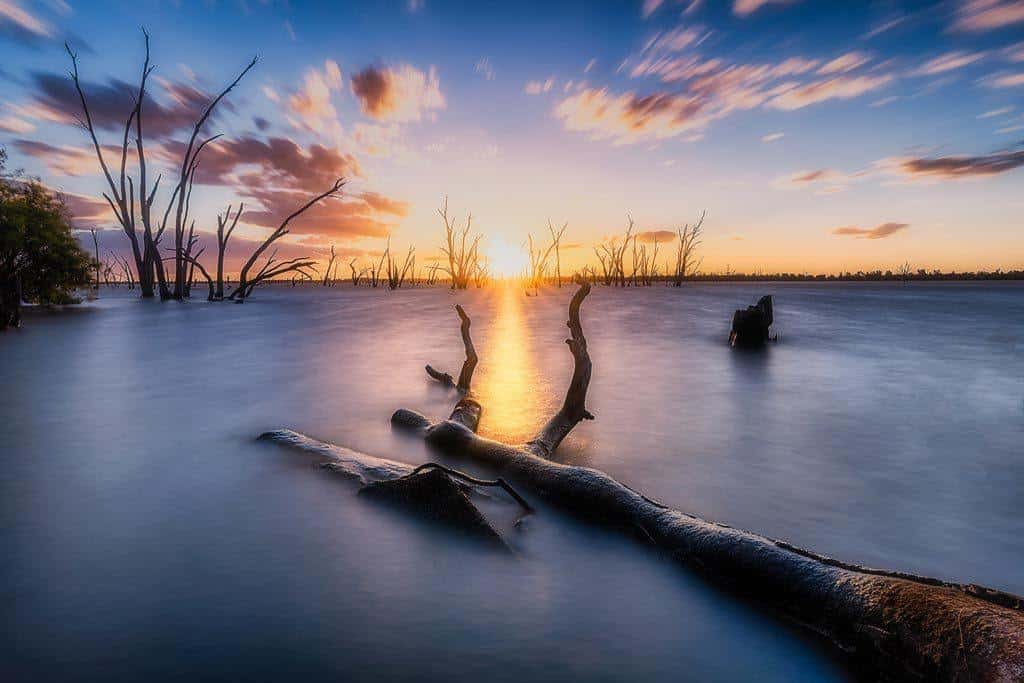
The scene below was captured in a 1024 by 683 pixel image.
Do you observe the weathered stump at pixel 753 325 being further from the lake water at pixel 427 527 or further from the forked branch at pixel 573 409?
the forked branch at pixel 573 409

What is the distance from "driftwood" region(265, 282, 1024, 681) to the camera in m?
2.02

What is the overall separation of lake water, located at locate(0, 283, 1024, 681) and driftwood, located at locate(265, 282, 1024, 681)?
0.15m

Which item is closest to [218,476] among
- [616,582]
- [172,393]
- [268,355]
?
[616,582]

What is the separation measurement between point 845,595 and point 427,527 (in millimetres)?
2573

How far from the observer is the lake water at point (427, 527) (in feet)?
8.50

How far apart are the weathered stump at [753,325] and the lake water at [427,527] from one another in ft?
22.5

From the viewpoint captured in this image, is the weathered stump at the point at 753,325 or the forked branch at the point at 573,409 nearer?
the forked branch at the point at 573,409

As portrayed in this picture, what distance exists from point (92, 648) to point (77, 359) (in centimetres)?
1423

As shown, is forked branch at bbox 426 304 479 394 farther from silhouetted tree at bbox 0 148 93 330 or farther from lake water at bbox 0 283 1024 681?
silhouetted tree at bbox 0 148 93 330

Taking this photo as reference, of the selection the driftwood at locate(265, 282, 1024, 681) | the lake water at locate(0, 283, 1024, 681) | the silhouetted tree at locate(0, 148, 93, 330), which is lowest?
the lake water at locate(0, 283, 1024, 681)

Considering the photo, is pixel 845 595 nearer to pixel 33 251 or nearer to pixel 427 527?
pixel 427 527

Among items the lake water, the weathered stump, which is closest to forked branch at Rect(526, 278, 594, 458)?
the lake water

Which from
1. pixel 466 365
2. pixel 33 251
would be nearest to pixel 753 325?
pixel 466 365

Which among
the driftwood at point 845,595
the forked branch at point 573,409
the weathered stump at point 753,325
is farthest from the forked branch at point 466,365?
the weathered stump at point 753,325
